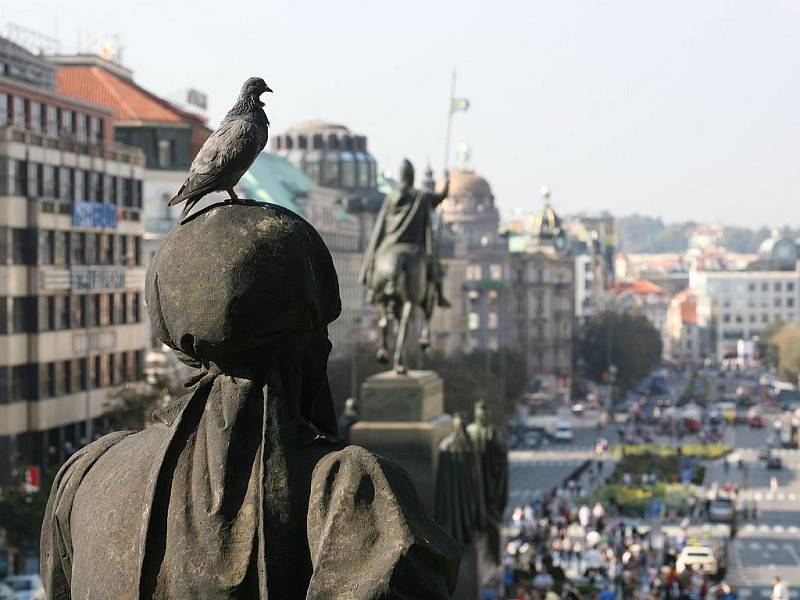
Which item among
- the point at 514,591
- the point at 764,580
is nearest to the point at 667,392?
the point at 764,580

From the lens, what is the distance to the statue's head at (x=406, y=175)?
2497 cm

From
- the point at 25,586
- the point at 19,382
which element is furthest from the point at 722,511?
the point at 25,586

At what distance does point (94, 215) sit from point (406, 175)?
47.0 meters

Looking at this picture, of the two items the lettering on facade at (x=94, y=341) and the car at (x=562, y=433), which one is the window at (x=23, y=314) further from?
the car at (x=562, y=433)

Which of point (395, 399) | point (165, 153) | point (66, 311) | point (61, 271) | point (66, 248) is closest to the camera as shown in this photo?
point (395, 399)

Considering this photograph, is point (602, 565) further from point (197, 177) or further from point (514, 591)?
point (197, 177)

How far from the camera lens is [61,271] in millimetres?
67000

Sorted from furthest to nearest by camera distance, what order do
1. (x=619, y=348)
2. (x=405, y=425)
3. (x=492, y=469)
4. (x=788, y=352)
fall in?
(x=619, y=348) < (x=788, y=352) < (x=492, y=469) < (x=405, y=425)

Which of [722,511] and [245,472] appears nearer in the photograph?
[245,472]

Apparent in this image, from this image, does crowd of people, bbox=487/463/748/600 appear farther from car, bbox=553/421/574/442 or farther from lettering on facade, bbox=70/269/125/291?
car, bbox=553/421/574/442

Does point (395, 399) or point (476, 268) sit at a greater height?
point (395, 399)

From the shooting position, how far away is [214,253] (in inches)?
205

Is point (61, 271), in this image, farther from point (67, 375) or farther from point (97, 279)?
point (97, 279)

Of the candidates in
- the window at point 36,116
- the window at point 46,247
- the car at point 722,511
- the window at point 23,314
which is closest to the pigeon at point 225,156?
the window at point 23,314
